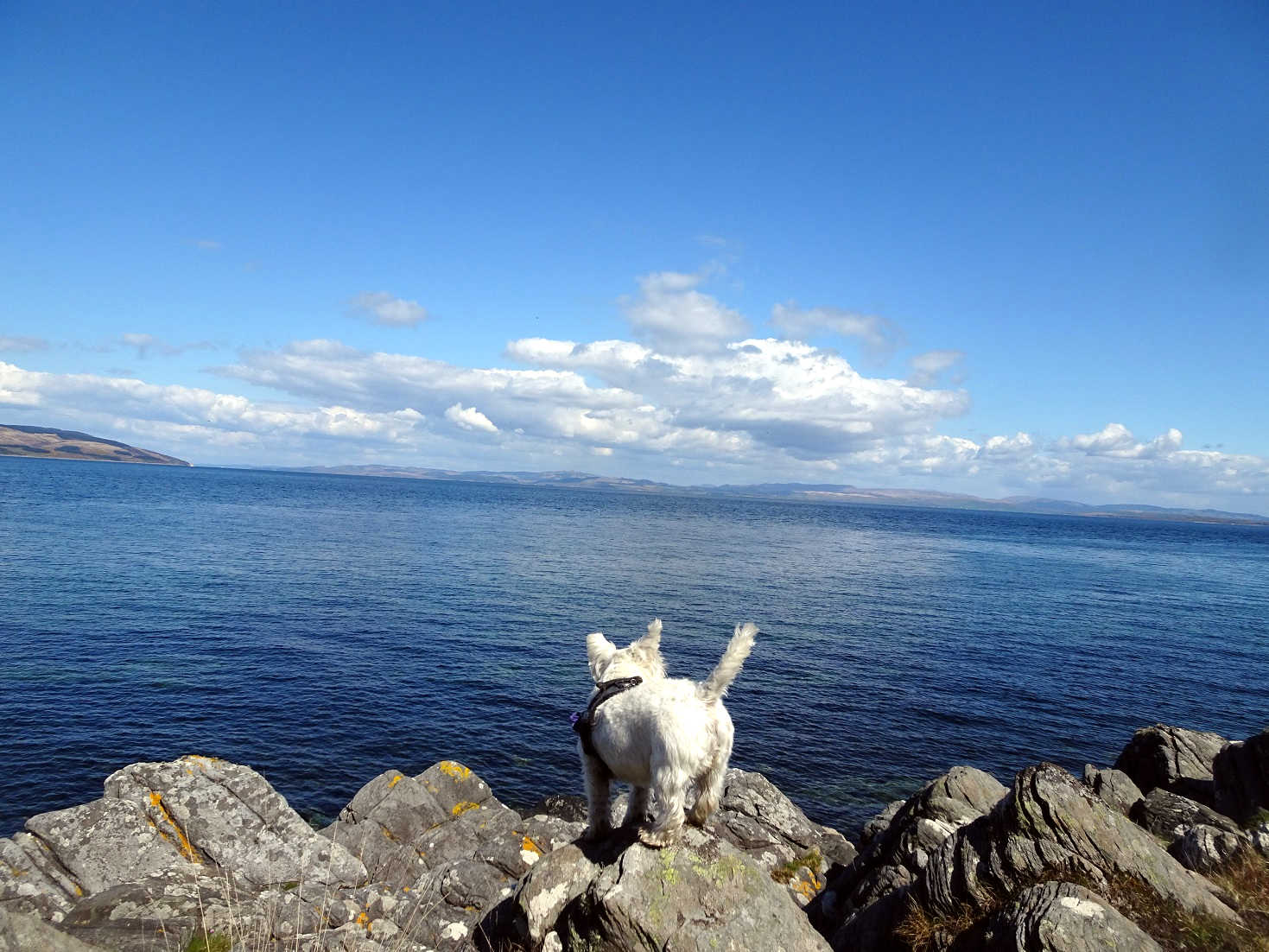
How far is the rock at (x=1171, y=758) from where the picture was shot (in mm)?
15648

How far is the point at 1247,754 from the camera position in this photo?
13.5m

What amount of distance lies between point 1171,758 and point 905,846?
11055 mm

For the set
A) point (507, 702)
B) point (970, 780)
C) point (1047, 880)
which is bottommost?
point (507, 702)

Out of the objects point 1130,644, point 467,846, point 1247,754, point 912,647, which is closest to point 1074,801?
point 1247,754

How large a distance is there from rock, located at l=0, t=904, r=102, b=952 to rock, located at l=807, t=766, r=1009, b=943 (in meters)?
7.90

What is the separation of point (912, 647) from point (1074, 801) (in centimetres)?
3505

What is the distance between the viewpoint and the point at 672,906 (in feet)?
22.1

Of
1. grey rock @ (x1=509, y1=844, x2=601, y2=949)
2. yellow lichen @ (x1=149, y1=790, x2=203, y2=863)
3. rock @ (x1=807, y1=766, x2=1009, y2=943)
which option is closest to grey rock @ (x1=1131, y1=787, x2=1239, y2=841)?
rock @ (x1=807, y1=766, x2=1009, y2=943)

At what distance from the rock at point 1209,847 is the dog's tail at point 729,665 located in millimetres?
6895

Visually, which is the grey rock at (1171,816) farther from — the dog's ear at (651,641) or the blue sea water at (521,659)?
the blue sea water at (521,659)

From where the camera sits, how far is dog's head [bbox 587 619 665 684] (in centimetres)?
886

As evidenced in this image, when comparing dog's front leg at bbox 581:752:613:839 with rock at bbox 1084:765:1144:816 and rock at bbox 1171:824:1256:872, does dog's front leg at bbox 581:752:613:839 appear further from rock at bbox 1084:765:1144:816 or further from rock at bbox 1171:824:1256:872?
rock at bbox 1084:765:1144:816

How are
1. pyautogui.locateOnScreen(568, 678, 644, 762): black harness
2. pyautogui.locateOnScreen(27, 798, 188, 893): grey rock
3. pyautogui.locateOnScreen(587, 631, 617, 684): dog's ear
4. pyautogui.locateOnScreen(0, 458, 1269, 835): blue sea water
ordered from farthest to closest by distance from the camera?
pyautogui.locateOnScreen(0, 458, 1269, 835): blue sea water → pyautogui.locateOnScreen(27, 798, 188, 893): grey rock → pyautogui.locateOnScreen(587, 631, 617, 684): dog's ear → pyautogui.locateOnScreen(568, 678, 644, 762): black harness

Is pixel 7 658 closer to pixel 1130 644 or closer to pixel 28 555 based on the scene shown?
pixel 28 555
